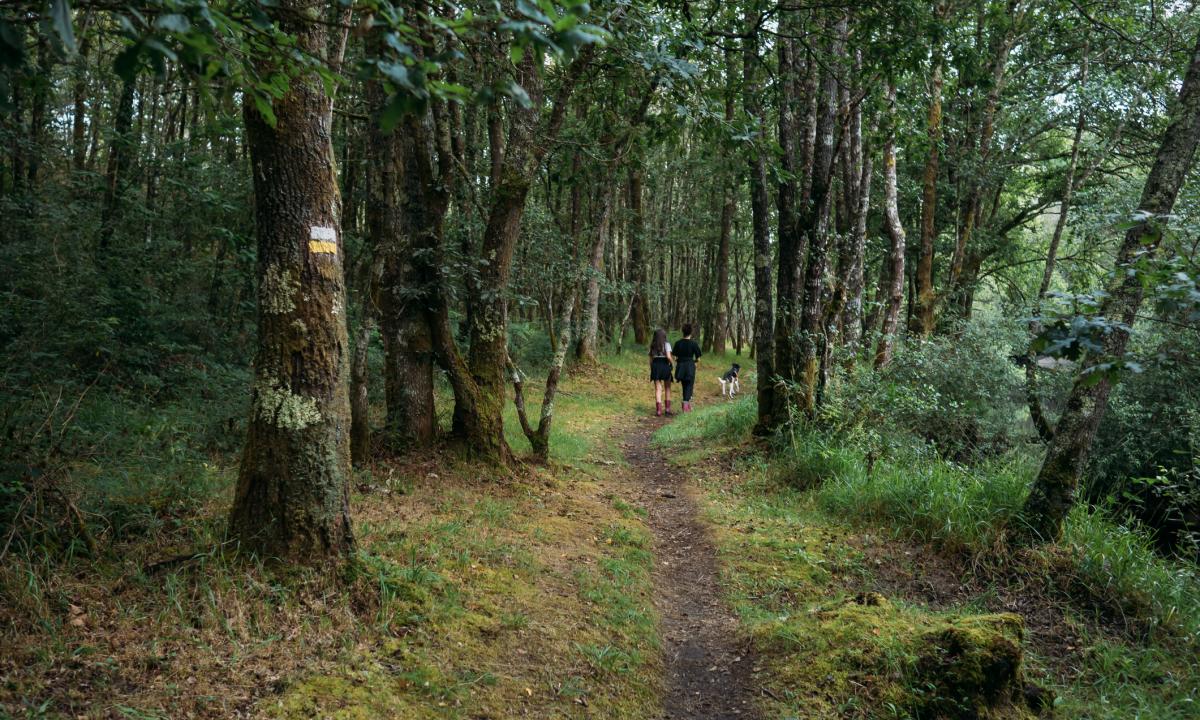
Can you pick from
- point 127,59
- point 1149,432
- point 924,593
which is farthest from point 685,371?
point 127,59

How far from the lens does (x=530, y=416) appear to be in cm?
1291

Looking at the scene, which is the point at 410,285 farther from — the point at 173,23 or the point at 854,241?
the point at 854,241

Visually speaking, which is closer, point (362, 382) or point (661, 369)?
point (362, 382)

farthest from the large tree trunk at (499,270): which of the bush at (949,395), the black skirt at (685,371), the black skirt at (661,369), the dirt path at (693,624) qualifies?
the black skirt at (685,371)

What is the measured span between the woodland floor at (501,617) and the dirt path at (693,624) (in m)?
0.02

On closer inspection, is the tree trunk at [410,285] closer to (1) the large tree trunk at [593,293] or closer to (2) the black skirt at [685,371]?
(1) the large tree trunk at [593,293]

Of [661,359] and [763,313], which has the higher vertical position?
[763,313]

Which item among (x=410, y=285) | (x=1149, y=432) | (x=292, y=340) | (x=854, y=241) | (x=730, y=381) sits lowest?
(x=730, y=381)

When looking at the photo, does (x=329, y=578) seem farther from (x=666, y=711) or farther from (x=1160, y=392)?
(x=1160, y=392)

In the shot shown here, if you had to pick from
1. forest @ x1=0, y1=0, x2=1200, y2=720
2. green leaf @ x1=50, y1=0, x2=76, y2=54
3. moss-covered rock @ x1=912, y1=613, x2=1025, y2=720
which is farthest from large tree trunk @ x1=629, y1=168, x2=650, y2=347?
green leaf @ x1=50, y1=0, x2=76, y2=54

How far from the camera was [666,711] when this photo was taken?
14.5 feet

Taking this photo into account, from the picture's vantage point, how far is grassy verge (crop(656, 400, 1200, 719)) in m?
4.43

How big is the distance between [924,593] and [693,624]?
2.06 metres

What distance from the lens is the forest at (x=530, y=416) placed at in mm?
3494
